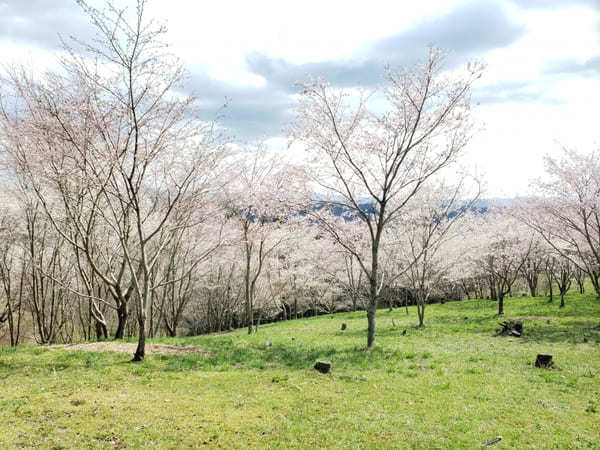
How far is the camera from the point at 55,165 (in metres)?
11.3

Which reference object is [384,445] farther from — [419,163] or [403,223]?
[403,223]

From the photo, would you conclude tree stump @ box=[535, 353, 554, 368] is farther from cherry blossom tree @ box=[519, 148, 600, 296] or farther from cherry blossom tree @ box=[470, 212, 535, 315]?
cherry blossom tree @ box=[470, 212, 535, 315]

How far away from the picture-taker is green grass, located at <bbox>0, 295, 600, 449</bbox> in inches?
236

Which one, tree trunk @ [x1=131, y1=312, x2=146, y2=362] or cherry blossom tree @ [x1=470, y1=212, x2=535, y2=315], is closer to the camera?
tree trunk @ [x1=131, y1=312, x2=146, y2=362]

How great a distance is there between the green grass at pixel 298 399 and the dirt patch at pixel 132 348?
2.08ft

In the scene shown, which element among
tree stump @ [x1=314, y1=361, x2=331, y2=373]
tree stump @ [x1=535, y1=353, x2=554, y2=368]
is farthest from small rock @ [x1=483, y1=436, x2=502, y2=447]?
tree stump @ [x1=535, y1=353, x2=554, y2=368]

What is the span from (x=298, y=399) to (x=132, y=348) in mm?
7104

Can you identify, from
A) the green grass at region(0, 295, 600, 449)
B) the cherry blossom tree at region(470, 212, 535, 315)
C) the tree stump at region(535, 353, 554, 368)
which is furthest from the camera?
the cherry blossom tree at region(470, 212, 535, 315)

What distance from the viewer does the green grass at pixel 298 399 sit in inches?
236

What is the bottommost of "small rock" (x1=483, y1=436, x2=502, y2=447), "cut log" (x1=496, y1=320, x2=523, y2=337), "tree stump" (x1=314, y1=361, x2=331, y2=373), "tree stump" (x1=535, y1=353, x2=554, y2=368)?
"cut log" (x1=496, y1=320, x2=523, y2=337)

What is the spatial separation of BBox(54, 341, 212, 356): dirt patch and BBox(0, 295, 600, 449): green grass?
2.08 feet

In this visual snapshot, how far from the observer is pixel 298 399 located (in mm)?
7754

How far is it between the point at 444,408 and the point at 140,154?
1026 centimetres

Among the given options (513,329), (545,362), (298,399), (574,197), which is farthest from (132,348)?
(574,197)
